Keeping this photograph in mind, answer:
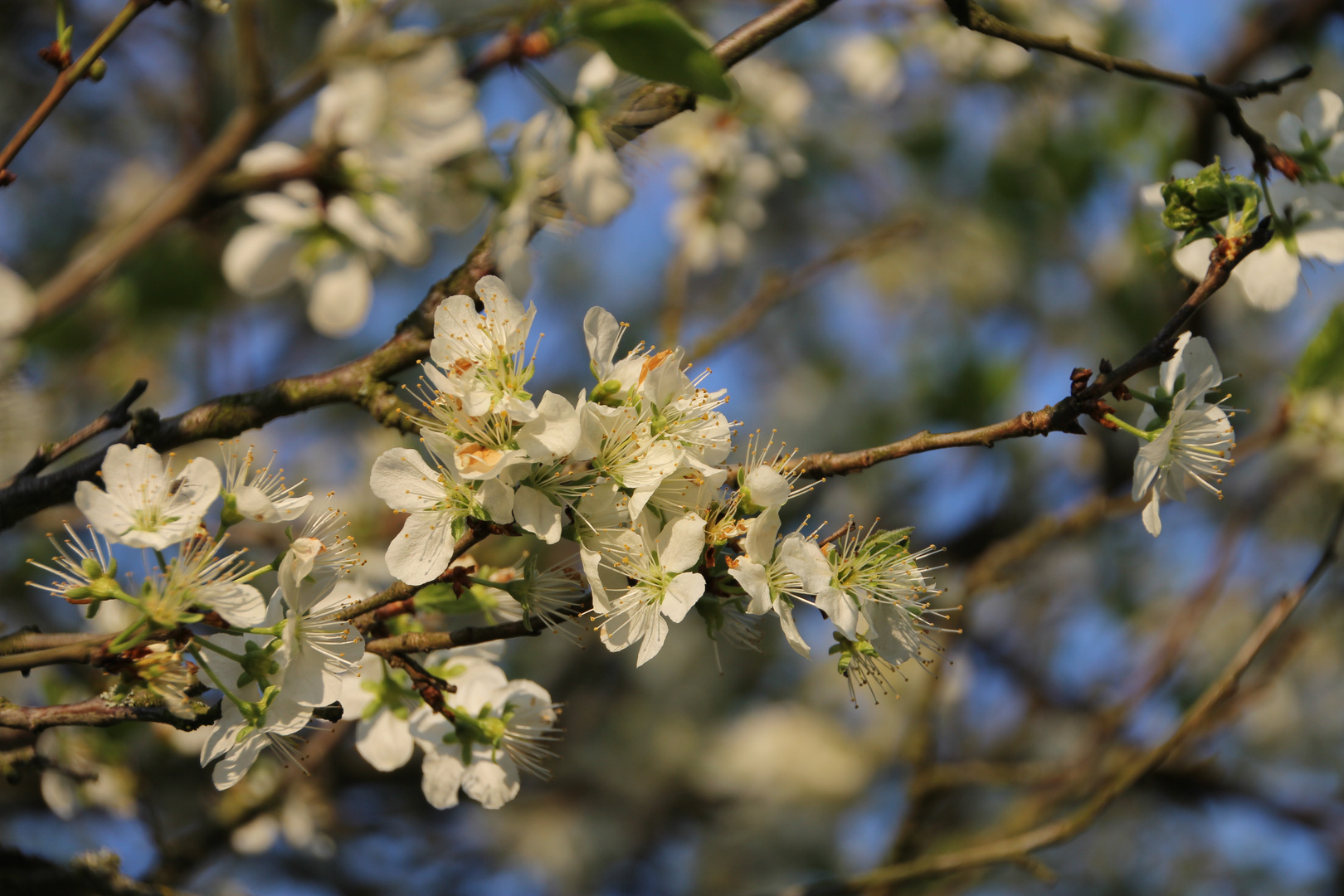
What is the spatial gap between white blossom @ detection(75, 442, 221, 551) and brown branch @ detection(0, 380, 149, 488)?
0.49 ft

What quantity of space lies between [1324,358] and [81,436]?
1.97 m

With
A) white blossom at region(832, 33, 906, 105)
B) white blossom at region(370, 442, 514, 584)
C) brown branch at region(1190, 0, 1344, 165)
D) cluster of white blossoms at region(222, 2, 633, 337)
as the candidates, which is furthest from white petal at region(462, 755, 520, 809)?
white blossom at region(832, 33, 906, 105)

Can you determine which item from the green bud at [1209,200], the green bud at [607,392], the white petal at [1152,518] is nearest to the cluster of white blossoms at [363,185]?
the green bud at [607,392]

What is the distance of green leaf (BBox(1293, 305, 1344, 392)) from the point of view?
5.41ft

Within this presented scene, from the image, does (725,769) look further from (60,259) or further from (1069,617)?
(60,259)

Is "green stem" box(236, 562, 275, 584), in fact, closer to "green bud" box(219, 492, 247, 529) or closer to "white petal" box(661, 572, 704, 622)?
"green bud" box(219, 492, 247, 529)

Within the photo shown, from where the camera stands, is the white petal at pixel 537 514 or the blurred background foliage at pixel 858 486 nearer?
the white petal at pixel 537 514

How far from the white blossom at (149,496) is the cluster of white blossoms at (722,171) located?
208cm

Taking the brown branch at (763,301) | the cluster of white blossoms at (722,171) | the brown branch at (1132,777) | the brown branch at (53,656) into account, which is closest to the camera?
the brown branch at (53,656)

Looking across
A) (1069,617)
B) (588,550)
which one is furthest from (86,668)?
(1069,617)

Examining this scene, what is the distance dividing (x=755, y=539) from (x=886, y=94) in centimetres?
306

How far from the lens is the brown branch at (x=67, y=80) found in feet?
3.84

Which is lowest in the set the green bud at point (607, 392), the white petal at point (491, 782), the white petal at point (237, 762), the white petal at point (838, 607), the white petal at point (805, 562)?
the white petal at point (491, 782)

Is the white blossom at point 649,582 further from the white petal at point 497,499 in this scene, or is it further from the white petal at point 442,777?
the white petal at point 442,777
